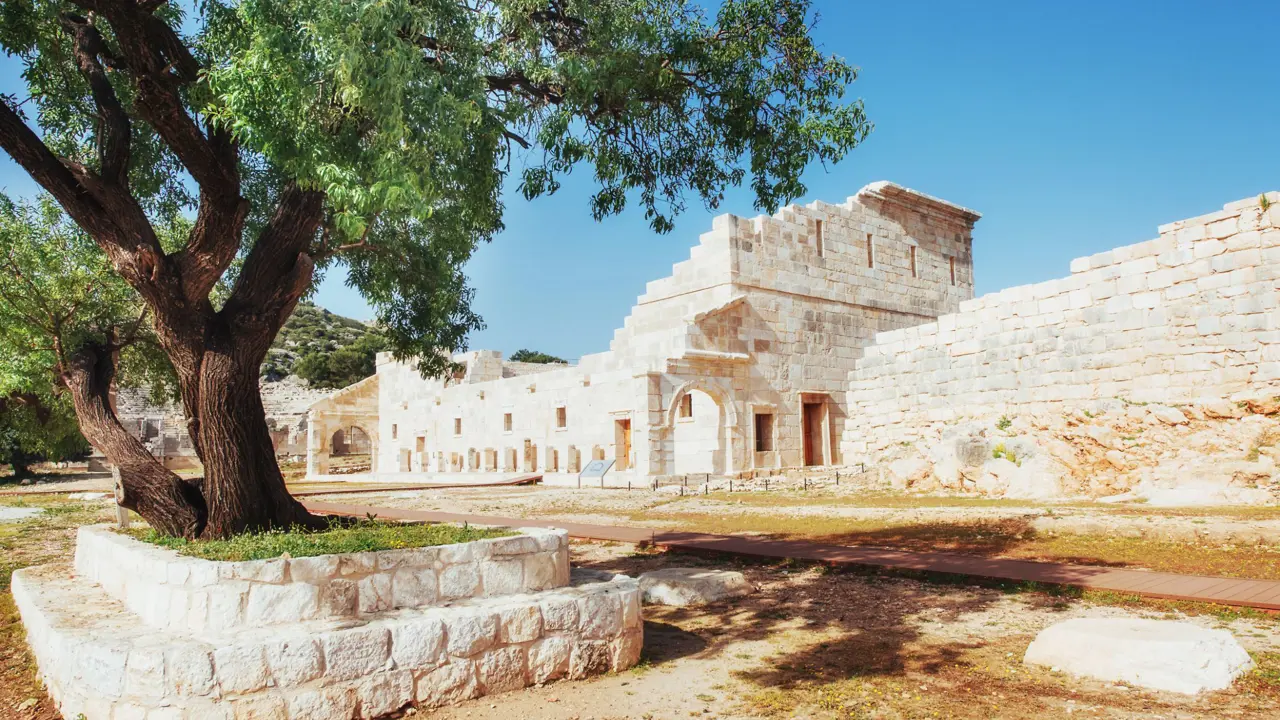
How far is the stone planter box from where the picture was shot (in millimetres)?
4309

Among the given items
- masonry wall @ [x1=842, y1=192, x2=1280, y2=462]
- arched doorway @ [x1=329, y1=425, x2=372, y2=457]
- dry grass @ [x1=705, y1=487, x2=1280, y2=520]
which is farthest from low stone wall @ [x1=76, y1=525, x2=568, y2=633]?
arched doorway @ [x1=329, y1=425, x2=372, y2=457]

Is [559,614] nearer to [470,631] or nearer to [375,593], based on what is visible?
[470,631]

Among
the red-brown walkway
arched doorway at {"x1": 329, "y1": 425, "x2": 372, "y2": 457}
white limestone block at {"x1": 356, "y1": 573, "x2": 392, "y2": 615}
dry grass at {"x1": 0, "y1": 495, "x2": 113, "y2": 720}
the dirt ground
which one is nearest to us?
the dirt ground

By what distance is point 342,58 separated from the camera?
5.04 metres

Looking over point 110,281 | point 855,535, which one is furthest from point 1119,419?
point 110,281

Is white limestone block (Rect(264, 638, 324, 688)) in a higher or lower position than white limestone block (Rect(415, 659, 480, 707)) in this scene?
higher

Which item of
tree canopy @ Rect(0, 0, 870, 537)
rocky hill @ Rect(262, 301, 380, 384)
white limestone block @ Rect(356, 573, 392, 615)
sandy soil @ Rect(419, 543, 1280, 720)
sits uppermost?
rocky hill @ Rect(262, 301, 380, 384)

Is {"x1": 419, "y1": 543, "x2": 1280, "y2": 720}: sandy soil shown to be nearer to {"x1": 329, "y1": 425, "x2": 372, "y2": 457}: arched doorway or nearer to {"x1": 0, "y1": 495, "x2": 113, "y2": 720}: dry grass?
{"x1": 0, "y1": 495, "x2": 113, "y2": 720}: dry grass

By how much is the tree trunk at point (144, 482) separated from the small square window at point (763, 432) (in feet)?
63.9

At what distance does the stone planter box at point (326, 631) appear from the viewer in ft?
14.1

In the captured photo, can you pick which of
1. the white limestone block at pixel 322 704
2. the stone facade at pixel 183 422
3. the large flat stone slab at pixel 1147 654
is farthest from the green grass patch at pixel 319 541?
the stone facade at pixel 183 422

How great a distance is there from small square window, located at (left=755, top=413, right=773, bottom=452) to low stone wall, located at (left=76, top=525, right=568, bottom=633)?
1954 centimetres

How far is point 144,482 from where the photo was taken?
6711mm

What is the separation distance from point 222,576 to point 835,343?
24.5 m
